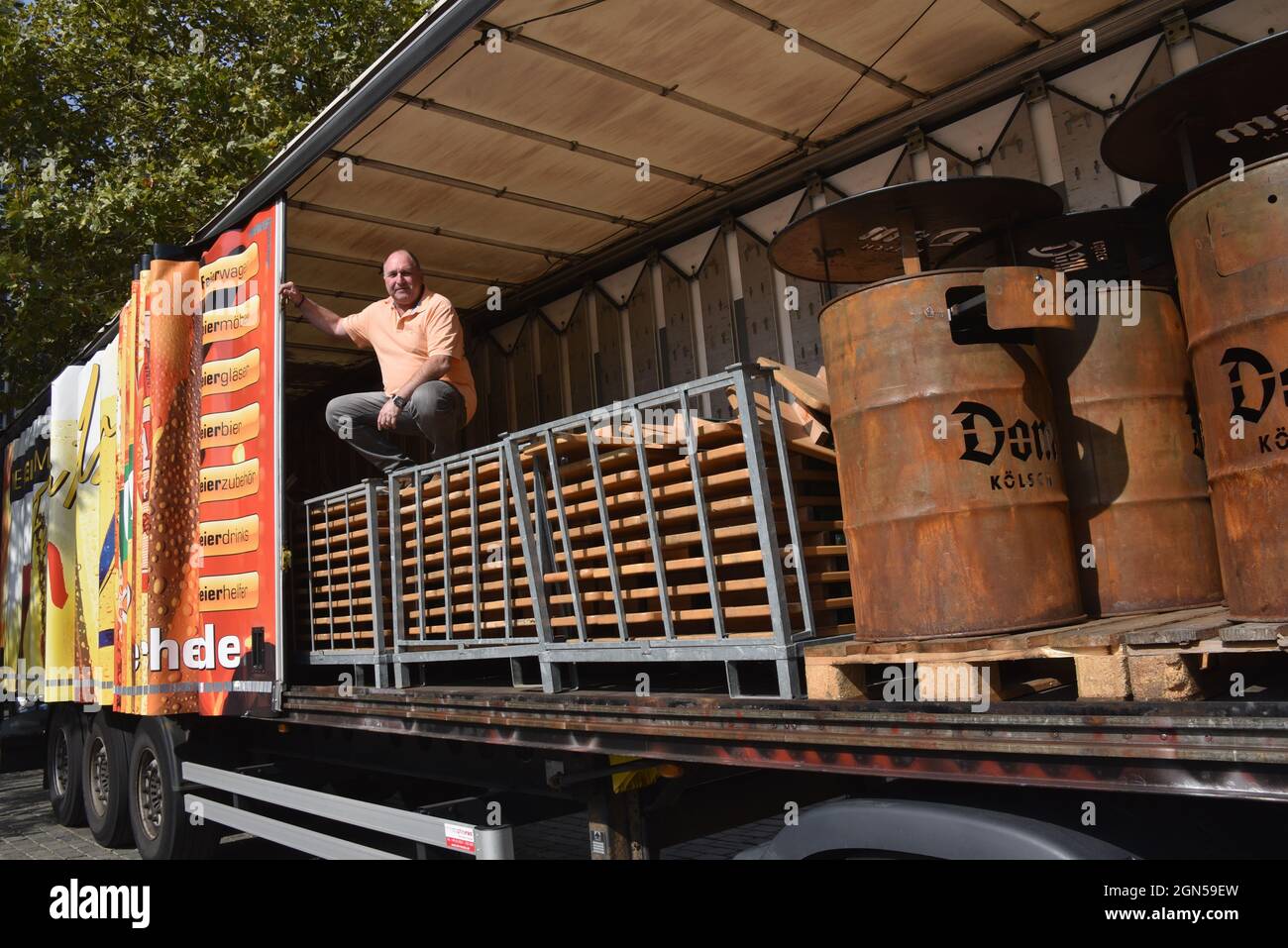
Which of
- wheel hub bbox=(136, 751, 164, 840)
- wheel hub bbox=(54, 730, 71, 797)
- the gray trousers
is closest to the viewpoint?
the gray trousers

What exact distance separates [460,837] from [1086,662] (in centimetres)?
275

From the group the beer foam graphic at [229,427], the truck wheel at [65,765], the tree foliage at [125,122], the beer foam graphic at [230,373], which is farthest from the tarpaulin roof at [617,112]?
the tree foliage at [125,122]

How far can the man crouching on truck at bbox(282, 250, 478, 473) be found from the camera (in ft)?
18.9

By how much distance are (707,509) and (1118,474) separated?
1.25 metres

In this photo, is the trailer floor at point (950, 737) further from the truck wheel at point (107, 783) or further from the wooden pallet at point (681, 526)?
the truck wheel at point (107, 783)

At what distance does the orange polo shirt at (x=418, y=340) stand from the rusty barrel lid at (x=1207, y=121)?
3761 millimetres

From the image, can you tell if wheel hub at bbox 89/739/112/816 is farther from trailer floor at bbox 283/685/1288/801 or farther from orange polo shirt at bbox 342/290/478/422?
trailer floor at bbox 283/685/1288/801

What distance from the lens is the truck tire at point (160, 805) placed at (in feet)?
23.7

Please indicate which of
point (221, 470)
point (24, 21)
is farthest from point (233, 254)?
point (24, 21)

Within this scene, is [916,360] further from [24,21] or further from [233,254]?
[24,21]

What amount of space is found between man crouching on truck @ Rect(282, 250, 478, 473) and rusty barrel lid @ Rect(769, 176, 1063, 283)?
2.54 meters

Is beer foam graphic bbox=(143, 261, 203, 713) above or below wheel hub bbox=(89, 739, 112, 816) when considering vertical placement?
above

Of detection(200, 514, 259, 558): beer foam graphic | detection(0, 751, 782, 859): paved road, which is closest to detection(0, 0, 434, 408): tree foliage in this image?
detection(0, 751, 782, 859): paved road

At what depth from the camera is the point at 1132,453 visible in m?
2.96
